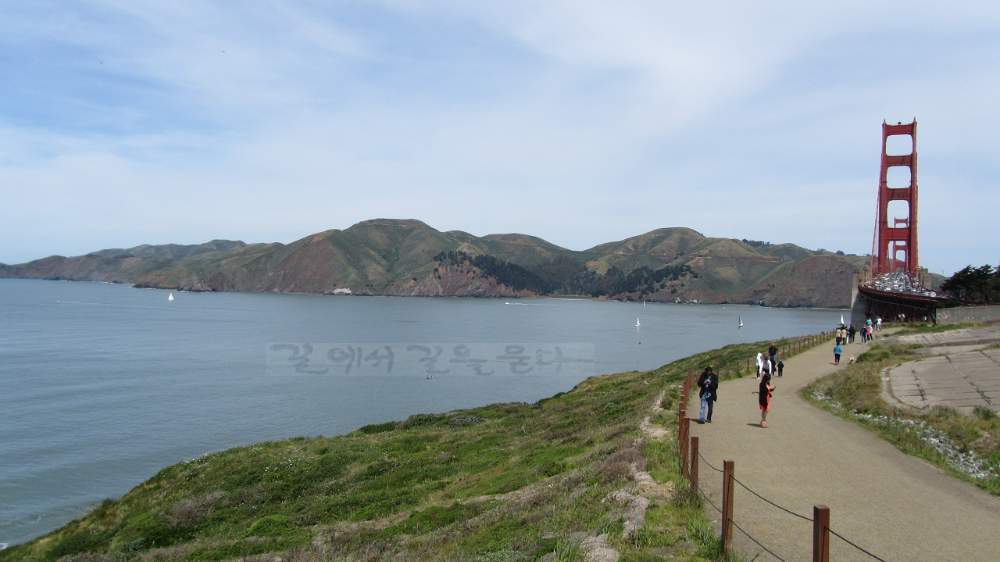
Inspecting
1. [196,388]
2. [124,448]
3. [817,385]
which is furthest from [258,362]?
[817,385]

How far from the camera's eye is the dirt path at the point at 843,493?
746cm

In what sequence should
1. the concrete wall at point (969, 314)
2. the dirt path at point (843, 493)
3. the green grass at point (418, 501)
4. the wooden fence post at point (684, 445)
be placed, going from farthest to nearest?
the concrete wall at point (969, 314)
the wooden fence post at point (684, 445)
the green grass at point (418, 501)
the dirt path at point (843, 493)

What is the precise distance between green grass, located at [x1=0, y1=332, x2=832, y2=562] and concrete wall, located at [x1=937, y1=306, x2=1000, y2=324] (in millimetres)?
21443

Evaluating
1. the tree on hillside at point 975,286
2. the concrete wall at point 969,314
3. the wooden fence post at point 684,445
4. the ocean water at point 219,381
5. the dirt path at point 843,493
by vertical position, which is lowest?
the ocean water at point 219,381

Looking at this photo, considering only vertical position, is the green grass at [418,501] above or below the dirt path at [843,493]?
below

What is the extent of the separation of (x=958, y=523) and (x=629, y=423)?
7.95m

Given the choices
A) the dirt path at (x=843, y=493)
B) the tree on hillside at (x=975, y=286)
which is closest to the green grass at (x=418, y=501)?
the dirt path at (x=843, y=493)

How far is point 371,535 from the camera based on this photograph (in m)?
11.1

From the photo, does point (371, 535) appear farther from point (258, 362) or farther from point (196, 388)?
point (258, 362)

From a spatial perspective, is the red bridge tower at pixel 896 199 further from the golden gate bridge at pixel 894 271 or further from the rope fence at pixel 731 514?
the rope fence at pixel 731 514

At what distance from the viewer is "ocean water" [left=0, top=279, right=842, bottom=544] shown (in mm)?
28703

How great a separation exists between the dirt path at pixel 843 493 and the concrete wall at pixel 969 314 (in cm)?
2833

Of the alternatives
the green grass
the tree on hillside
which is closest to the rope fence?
the green grass

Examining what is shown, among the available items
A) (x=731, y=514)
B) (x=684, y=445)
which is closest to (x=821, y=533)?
(x=731, y=514)
